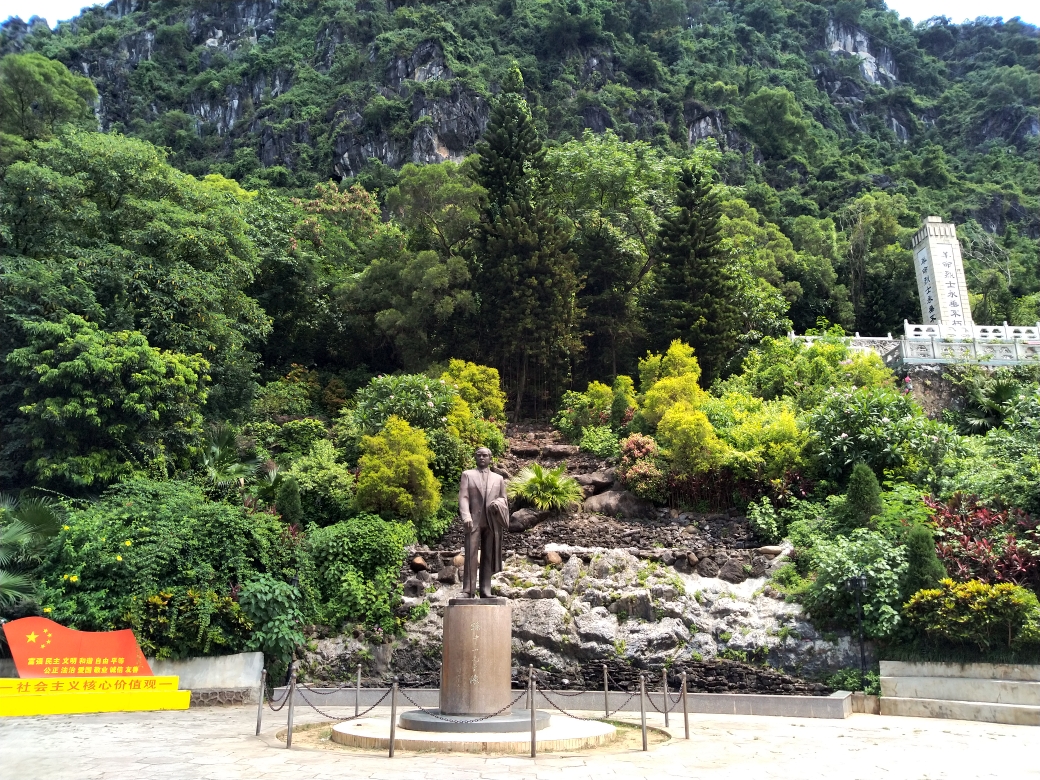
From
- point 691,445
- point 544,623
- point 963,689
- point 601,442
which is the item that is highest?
point 601,442

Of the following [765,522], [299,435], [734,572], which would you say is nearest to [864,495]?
[765,522]

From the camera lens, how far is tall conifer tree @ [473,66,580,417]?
25.4 m

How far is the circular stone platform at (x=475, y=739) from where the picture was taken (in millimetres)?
7992

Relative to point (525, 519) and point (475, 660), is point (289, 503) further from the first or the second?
point (475, 660)

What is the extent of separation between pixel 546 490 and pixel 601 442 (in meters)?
3.49

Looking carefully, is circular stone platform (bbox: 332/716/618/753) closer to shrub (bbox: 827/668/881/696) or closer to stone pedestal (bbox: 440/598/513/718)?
stone pedestal (bbox: 440/598/513/718)

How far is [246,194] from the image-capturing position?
107 feet

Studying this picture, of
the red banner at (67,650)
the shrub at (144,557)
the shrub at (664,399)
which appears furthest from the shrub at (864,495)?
the red banner at (67,650)

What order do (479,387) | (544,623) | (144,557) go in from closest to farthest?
1. (144,557)
2. (544,623)
3. (479,387)

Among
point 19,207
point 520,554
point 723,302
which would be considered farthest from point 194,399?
point 723,302

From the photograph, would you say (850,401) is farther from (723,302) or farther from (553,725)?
(553,725)

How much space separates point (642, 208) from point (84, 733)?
24.3 m

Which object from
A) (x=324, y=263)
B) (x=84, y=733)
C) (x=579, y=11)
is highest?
(x=579, y=11)

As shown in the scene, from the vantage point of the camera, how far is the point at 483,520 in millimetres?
10352
